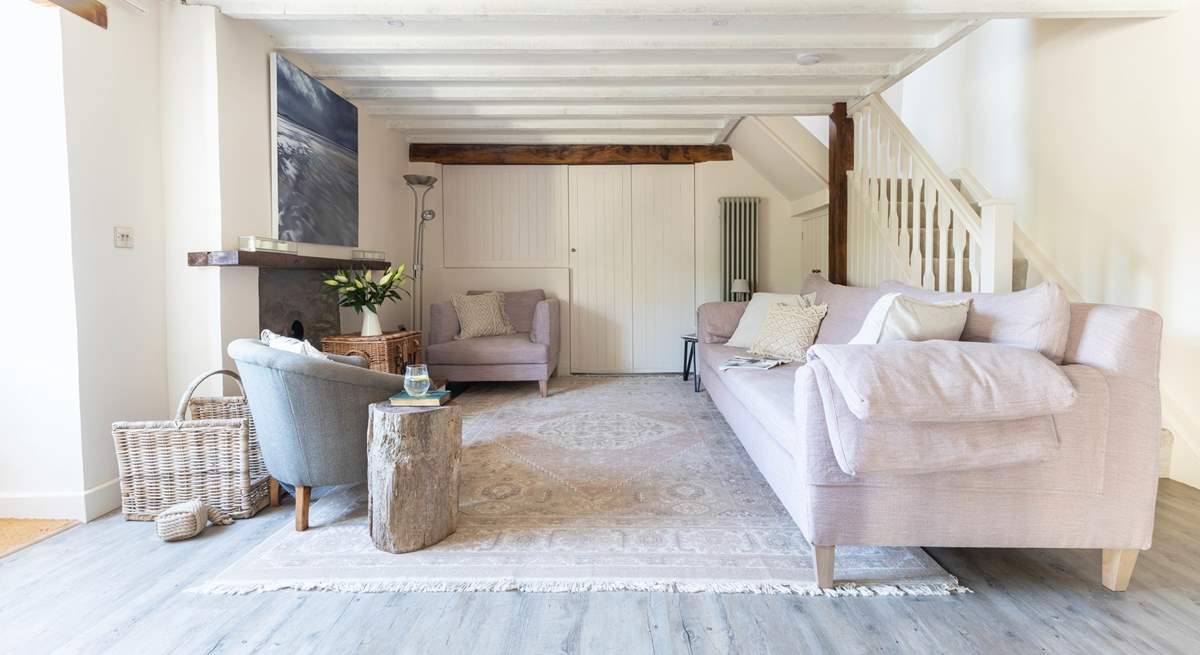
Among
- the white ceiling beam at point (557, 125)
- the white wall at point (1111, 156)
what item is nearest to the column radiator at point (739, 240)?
the white ceiling beam at point (557, 125)

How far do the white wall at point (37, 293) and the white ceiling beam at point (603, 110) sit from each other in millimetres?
2428

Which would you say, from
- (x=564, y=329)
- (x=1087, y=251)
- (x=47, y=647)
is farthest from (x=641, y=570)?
(x=564, y=329)

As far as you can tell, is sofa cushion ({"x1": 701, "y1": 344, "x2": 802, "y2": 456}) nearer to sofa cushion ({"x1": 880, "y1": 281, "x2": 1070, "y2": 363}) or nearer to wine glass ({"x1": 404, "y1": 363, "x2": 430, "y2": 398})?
sofa cushion ({"x1": 880, "y1": 281, "x2": 1070, "y2": 363})

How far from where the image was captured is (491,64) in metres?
3.78

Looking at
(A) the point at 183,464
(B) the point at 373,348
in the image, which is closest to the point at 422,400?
(A) the point at 183,464

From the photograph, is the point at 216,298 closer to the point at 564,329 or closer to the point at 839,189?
the point at 564,329

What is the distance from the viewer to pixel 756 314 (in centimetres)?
432

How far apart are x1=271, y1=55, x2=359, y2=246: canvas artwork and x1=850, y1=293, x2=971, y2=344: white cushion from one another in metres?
3.09

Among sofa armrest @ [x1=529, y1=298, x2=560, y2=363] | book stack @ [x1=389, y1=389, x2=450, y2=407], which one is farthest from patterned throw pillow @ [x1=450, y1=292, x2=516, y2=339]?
book stack @ [x1=389, y1=389, x2=450, y2=407]

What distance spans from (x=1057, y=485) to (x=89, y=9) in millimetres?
3861

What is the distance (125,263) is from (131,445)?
81 centimetres

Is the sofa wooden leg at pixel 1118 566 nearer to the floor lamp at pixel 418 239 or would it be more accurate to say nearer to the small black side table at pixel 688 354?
the small black side table at pixel 688 354

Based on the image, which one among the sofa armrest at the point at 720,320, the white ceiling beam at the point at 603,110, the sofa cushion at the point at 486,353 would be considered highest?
the white ceiling beam at the point at 603,110

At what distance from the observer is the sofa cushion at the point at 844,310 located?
128 inches
